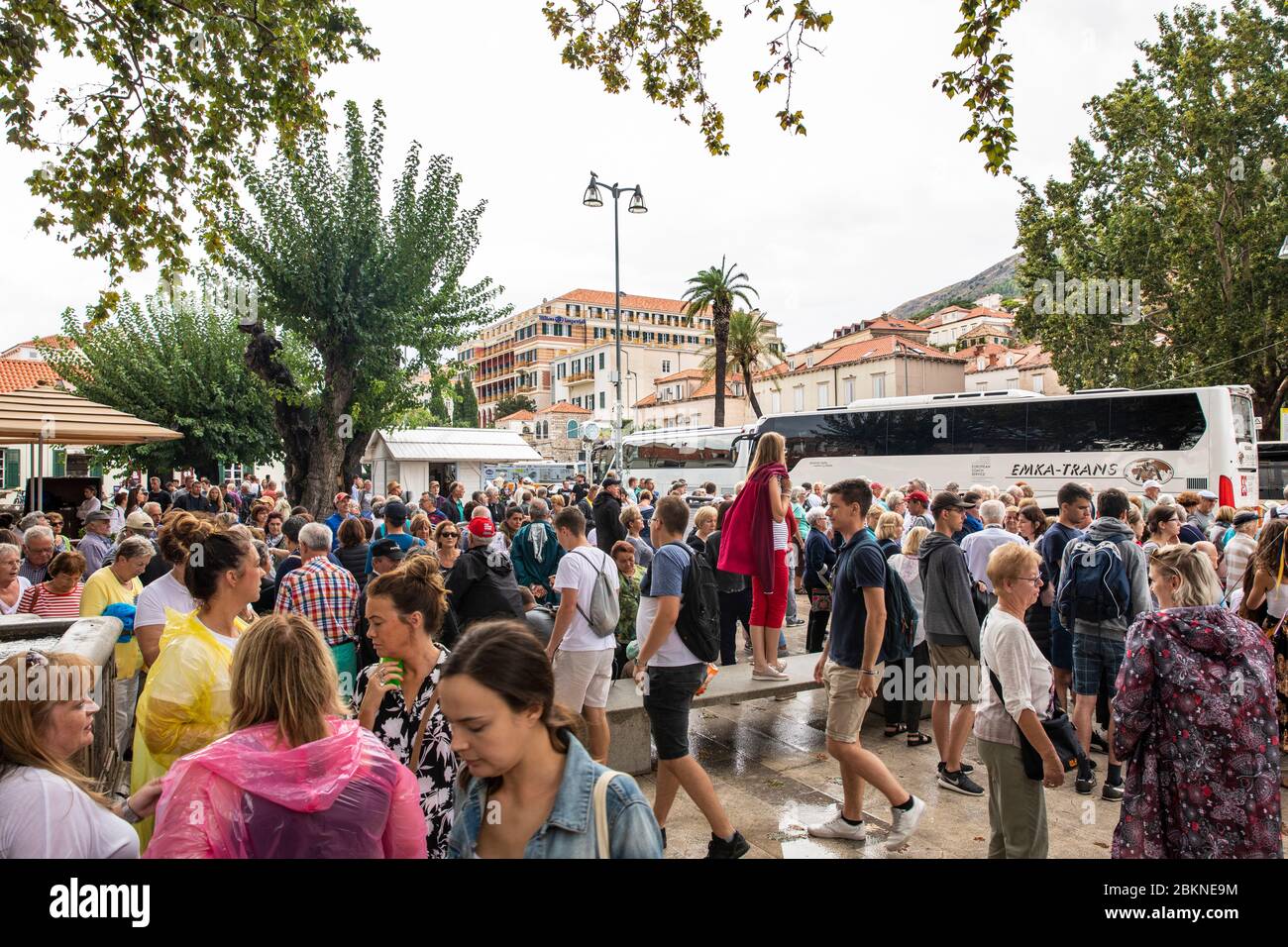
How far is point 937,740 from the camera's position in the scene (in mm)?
5668

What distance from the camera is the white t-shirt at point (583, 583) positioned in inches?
202

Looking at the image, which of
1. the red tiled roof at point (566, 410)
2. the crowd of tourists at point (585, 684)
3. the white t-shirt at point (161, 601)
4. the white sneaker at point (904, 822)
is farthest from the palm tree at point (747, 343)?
the white t-shirt at point (161, 601)

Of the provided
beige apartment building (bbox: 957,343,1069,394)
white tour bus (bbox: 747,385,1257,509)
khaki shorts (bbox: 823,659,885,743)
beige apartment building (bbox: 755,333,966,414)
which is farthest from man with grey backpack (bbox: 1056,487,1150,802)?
beige apartment building (bbox: 957,343,1069,394)

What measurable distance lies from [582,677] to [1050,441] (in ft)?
63.6

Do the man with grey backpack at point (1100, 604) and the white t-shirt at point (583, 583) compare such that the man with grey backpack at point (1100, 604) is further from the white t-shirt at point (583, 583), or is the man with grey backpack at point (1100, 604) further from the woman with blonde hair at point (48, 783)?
the woman with blonde hair at point (48, 783)

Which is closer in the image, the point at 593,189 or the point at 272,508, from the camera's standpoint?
the point at 272,508

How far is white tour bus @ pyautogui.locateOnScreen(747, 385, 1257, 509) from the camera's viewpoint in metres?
18.8

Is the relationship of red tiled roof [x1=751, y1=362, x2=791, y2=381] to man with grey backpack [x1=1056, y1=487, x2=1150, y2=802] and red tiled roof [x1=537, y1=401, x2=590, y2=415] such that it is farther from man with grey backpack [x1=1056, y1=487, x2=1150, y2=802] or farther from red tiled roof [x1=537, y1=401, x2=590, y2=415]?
man with grey backpack [x1=1056, y1=487, x2=1150, y2=802]

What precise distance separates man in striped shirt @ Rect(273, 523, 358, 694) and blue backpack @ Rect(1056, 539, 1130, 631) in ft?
16.3

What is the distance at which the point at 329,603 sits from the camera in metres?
5.05

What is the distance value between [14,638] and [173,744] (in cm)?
355

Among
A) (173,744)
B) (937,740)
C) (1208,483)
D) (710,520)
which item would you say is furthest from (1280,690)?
(1208,483)

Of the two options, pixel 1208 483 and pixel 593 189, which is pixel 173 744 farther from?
pixel 1208 483
